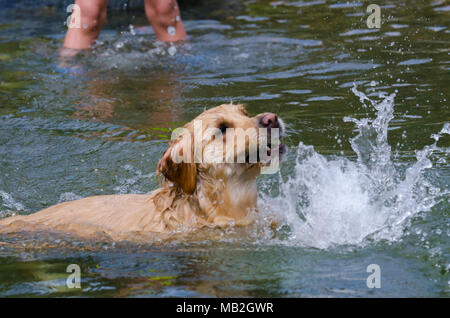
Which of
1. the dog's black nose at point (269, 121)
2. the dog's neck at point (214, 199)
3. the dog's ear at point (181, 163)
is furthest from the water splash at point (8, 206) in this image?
the dog's black nose at point (269, 121)

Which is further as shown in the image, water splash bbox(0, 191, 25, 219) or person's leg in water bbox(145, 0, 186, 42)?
person's leg in water bbox(145, 0, 186, 42)

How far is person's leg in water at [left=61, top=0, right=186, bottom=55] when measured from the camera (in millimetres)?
9953

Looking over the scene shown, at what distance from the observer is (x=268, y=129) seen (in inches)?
208

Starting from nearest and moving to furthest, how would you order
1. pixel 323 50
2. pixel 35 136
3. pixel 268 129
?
pixel 268 129
pixel 35 136
pixel 323 50

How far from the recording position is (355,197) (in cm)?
595

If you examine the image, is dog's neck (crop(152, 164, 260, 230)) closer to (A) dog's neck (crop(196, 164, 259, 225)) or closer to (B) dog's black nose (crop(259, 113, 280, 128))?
(A) dog's neck (crop(196, 164, 259, 225))

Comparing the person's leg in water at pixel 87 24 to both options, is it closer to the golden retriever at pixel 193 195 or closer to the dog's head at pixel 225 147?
the golden retriever at pixel 193 195

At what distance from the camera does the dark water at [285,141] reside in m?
4.73

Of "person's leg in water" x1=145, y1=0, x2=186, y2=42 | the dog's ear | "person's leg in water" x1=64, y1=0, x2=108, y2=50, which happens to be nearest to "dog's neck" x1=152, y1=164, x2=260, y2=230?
the dog's ear

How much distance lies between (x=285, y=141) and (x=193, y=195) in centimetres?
222

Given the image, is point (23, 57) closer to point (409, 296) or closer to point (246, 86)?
point (246, 86)

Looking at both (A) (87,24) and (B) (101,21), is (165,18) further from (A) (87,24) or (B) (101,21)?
(A) (87,24)
